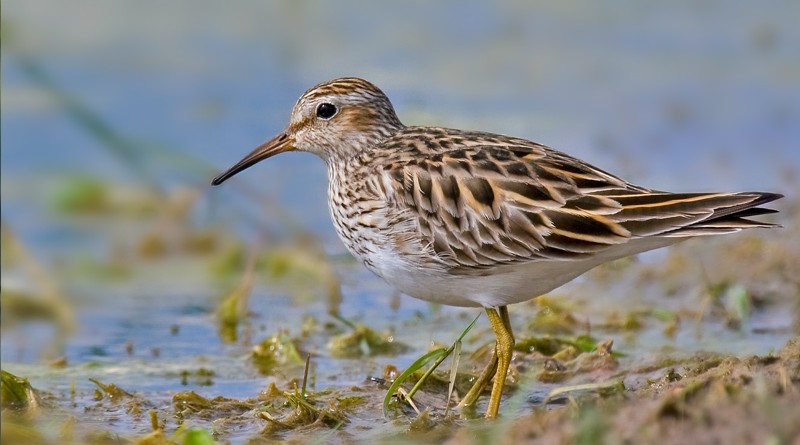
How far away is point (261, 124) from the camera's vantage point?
13.2 meters

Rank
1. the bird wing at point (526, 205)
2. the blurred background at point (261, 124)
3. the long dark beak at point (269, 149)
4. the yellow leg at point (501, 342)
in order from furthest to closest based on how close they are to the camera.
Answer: the blurred background at point (261, 124) → the long dark beak at point (269, 149) → the yellow leg at point (501, 342) → the bird wing at point (526, 205)

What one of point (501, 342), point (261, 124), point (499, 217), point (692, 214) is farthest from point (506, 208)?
point (261, 124)

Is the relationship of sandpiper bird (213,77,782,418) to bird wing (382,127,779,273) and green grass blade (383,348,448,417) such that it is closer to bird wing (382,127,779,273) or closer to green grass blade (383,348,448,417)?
bird wing (382,127,779,273)

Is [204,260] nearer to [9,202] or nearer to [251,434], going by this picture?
[9,202]

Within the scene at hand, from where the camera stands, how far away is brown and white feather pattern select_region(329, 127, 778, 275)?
6.66m

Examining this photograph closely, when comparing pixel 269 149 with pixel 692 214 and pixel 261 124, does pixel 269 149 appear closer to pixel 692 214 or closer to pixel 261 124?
pixel 692 214

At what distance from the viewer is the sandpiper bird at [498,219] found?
6.70 m

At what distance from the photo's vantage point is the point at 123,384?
26.1 ft

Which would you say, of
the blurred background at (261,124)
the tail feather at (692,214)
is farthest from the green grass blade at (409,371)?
the blurred background at (261,124)

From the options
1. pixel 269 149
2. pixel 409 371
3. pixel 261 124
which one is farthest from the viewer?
pixel 261 124

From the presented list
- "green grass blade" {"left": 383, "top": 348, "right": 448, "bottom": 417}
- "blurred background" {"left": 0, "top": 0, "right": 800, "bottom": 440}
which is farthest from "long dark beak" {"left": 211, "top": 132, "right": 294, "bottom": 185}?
"green grass blade" {"left": 383, "top": 348, "right": 448, "bottom": 417}

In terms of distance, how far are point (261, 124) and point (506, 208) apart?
6547 millimetres

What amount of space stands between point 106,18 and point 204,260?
197 inches

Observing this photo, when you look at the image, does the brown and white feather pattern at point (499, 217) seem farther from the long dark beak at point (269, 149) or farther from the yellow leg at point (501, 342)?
the long dark beak at point (269, 149)
